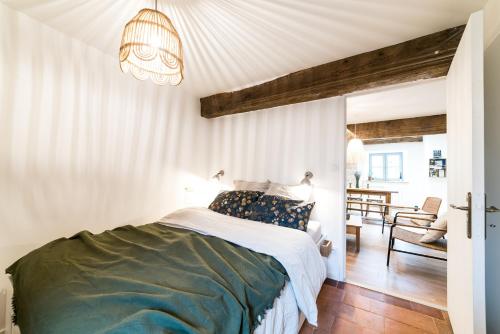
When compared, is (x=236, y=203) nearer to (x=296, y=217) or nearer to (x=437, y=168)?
(x=296, y=217)

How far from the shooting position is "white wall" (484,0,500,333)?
1.34 meters

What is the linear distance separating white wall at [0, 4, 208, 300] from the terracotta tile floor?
6.95 ft

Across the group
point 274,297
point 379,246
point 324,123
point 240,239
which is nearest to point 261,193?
point 240,239

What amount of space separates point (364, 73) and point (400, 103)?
6.41 ft

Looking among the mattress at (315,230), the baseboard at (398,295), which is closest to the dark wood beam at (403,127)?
the mattress at (315,230)

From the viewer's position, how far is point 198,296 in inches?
34.6

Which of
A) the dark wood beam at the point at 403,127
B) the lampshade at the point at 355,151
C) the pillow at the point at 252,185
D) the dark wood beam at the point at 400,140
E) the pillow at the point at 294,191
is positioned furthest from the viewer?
the dark wood beam at the point at 400,140

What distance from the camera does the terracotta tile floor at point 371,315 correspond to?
161 cm

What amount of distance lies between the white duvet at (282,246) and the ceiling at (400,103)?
6.24 ft

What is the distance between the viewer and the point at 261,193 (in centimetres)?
246

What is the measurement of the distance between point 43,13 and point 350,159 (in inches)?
176

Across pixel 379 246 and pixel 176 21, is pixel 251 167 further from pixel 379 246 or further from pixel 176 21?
pixel 379 246

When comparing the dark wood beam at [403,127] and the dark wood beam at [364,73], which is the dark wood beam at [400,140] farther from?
the dark wood beam at [364,73]

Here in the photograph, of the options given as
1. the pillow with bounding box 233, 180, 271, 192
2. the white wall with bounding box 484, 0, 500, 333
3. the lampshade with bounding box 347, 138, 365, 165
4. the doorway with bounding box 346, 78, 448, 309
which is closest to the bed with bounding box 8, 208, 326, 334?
the pillow with bounding box 233, 180, 271, 192
